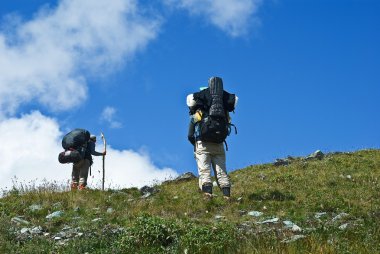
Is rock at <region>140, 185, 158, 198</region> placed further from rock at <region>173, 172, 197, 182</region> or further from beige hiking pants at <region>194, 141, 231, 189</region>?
rock at <region>173, 172, 197, 182</region>

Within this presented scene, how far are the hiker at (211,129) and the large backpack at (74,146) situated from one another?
5.19 m

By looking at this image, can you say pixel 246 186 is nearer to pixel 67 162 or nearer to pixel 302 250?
pixel 67 162

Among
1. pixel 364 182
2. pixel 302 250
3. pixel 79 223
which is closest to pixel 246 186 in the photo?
pixel 364 182

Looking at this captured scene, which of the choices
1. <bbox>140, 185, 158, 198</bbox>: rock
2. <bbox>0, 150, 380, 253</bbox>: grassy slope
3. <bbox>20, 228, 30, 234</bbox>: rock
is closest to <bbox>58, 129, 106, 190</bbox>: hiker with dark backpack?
<bbox>140, 185, 158, 198</bbox>: rock

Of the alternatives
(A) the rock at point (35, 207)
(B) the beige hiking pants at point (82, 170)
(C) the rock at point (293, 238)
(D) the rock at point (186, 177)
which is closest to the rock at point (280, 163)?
(D) the rock at point (186, 177)

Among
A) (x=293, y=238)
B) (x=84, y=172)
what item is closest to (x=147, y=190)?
(x=84, y=172)

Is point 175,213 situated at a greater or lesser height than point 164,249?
greater

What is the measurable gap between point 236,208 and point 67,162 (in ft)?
22.9

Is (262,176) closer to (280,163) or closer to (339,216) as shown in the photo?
(280,163)

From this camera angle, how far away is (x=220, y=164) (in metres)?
14.7

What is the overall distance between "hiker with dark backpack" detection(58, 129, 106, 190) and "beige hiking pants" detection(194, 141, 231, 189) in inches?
206

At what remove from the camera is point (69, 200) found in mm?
14109

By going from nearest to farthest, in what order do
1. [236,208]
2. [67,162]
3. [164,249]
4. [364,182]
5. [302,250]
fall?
[302,250], [164,249], [236,208], [364,182], [67,162]

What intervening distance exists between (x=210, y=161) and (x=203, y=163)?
26 centimetres
